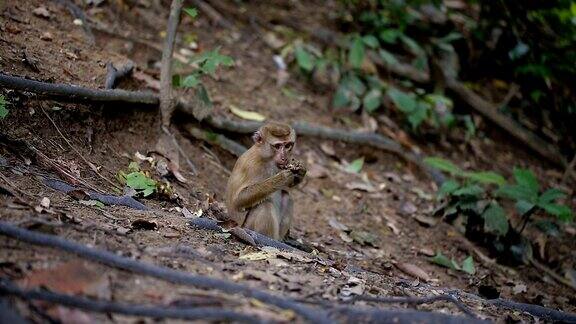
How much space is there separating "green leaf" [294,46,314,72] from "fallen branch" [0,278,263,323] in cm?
582

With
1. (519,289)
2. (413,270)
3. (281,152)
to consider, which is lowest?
(519,289)

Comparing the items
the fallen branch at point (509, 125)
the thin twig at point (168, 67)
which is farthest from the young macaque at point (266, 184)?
the fallen branch at point (509, 125)

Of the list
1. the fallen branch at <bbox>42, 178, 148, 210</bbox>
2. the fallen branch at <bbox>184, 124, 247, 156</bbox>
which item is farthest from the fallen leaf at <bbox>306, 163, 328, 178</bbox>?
the fallen branch at <bbox>42, 178, 148, 210</bbox>

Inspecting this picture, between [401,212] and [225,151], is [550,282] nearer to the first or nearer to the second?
[401,212]

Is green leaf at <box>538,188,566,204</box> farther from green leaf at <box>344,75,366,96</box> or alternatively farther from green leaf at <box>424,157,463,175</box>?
green leaf at <box>344,75,366,96</box>

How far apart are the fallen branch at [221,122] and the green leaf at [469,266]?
1697mm

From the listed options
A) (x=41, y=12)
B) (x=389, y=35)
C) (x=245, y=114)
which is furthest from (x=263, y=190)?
(x=389, y=35)

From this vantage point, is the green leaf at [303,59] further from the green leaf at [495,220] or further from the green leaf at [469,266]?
the green leaf at [469,266]

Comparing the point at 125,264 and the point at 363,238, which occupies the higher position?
the point at 125,264

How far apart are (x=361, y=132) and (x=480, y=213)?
84.9 inches

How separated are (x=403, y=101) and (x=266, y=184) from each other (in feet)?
12.2

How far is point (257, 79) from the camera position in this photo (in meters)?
8.41

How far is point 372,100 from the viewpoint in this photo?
857 cm

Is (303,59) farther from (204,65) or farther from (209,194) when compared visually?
(209,194)
